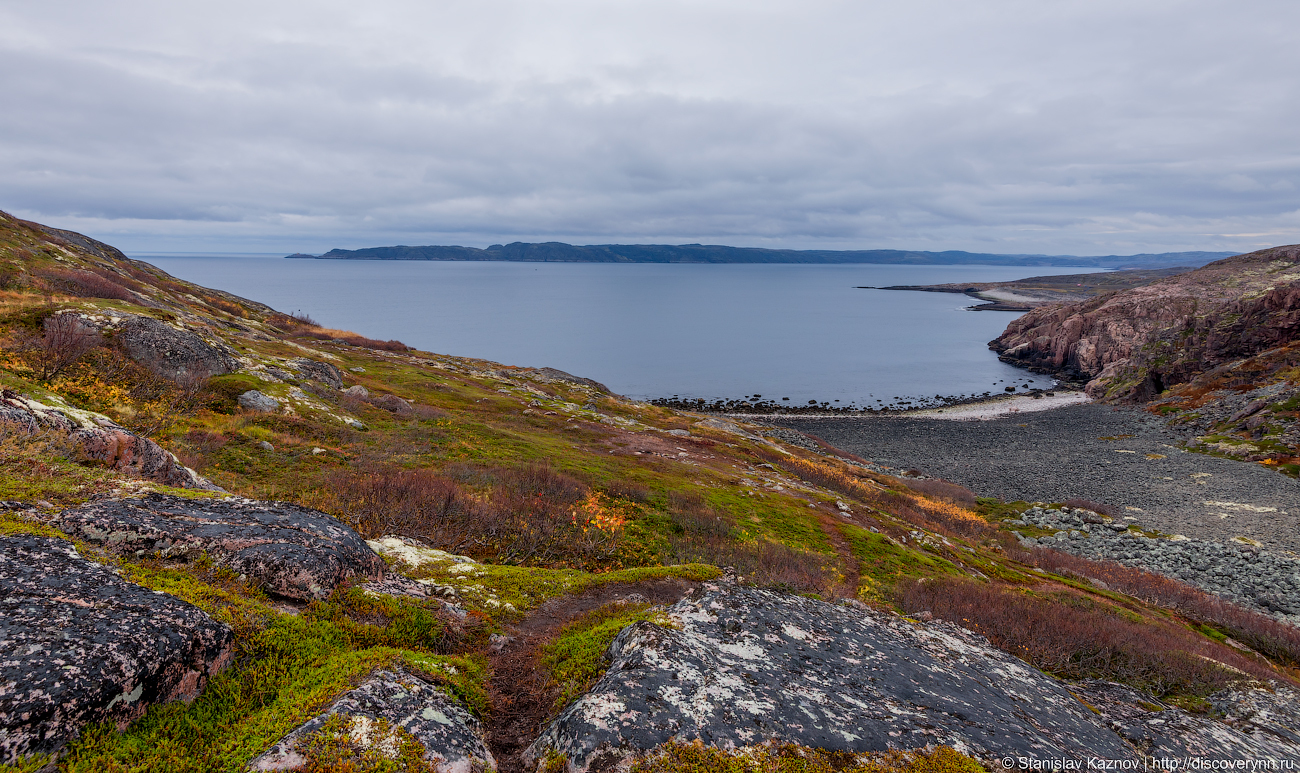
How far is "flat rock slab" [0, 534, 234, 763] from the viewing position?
154 inches

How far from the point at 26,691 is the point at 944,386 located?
11155 centimetres

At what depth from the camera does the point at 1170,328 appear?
89750 mm

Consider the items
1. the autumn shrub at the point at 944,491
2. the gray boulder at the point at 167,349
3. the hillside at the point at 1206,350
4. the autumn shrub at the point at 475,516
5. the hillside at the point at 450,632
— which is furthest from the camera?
the hillside at the point at 1206,350

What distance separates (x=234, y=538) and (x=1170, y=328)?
125527 millimetres

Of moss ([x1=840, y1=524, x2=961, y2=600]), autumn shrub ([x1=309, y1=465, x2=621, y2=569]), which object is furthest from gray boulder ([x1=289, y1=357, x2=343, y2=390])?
moss ([x1=840, y1=524, x2=961, y2=600])

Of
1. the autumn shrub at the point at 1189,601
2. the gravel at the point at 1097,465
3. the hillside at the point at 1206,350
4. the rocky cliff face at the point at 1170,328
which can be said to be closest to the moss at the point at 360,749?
the autumn shrub at the point at 1189,601

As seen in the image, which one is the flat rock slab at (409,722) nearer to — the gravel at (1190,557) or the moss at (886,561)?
the moss at (886,561)

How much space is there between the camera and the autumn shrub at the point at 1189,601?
65.0 ft

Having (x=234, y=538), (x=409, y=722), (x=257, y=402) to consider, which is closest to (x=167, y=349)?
(x=257, y=402)

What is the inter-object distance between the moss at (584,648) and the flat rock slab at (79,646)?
352 cm

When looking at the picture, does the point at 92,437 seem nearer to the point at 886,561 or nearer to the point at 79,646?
the point at 79,646

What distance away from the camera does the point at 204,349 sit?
72.0 feet

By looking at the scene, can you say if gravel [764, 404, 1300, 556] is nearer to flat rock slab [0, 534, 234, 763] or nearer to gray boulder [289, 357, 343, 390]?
flat rock slab [0, 534, 234, 763]

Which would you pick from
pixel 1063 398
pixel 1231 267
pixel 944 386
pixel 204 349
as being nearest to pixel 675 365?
pixel 944 386
